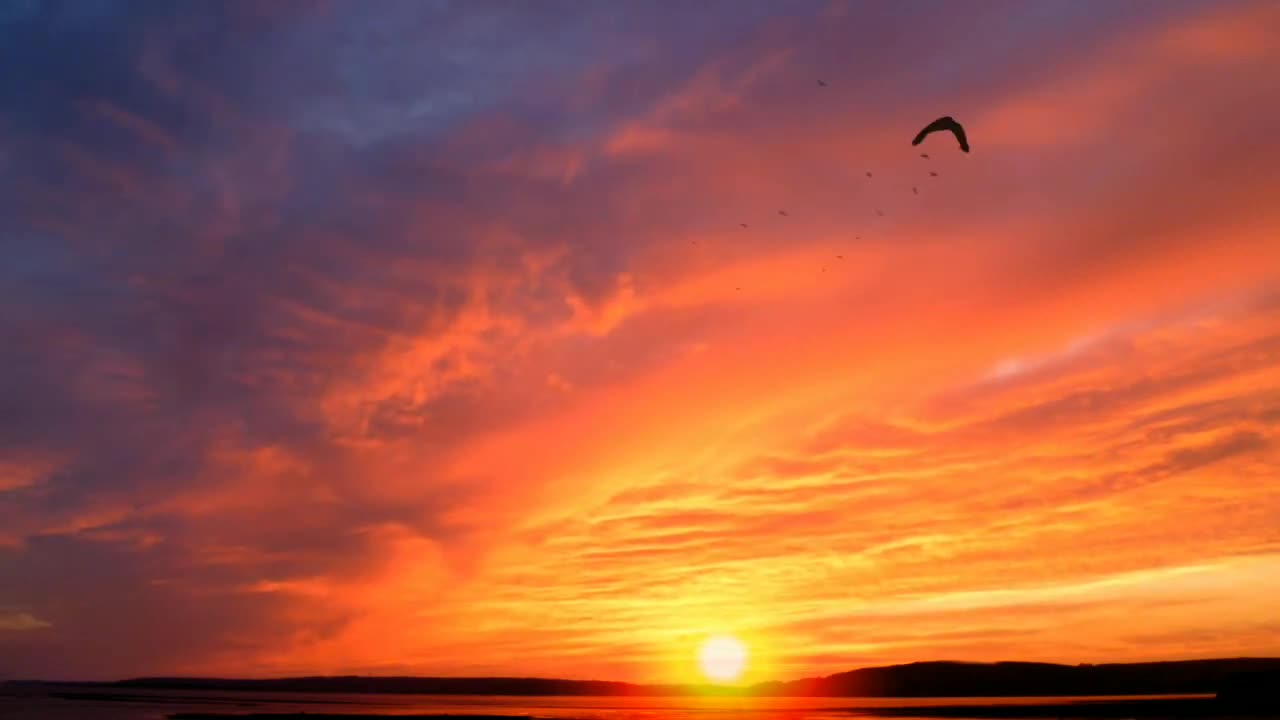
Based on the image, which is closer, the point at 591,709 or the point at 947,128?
the point at 947,128

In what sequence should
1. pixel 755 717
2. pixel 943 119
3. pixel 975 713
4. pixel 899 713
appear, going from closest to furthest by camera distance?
1. pixel 943 119
2. pixel 755 717
3. pixel 975 713
4. pixel 899 713

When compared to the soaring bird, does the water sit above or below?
below

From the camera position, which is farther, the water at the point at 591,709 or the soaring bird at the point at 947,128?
the water at the point at 591,709

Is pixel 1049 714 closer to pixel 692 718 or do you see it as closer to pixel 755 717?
pixel 755 717

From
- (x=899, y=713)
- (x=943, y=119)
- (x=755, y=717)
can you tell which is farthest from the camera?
(x=899, y=713)

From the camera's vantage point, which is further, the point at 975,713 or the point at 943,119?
the point at 975,713

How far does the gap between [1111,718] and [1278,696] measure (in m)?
23.1

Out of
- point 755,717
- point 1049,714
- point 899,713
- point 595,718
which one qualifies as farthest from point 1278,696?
point 595,718

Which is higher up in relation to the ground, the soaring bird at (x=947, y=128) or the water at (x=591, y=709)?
the soaring bird at (x=947, y=128)

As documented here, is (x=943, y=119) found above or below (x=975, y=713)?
above

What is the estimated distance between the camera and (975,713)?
101250mm

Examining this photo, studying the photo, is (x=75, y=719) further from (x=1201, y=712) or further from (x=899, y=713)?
(x=1201, y=712)

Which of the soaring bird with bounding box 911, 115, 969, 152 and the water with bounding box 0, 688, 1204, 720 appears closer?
the soaring bird with bounding box 911, 115, 969, 152

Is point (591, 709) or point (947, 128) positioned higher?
point (947, 128)
